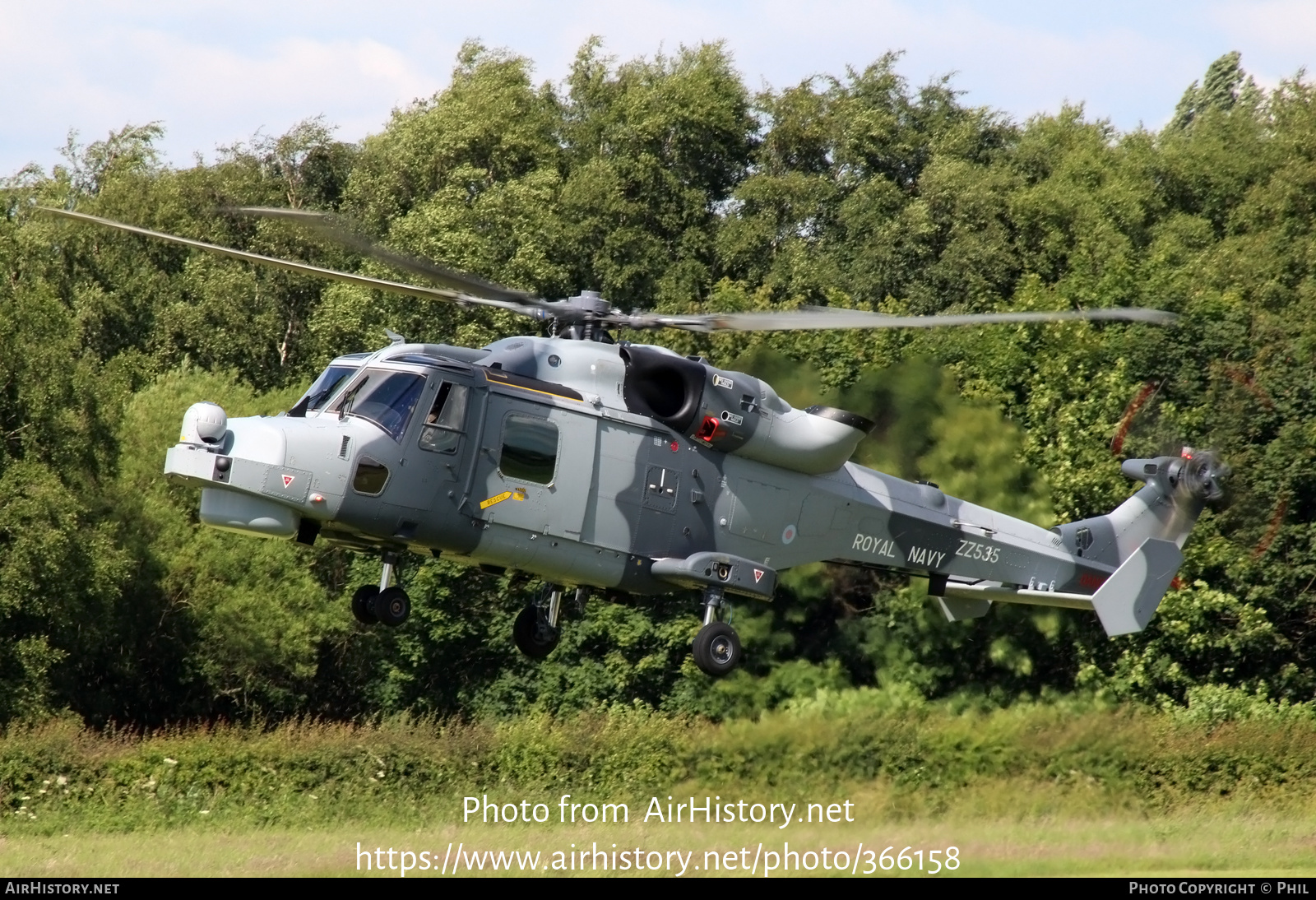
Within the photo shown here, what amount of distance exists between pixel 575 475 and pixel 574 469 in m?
0.05

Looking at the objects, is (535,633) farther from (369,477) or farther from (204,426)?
(204,426)

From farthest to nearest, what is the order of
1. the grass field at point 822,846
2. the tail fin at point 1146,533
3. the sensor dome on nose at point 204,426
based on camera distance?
the tail fin at point 1146,533
the grass field at point 822,846
the sensor dome on nose at point 204,426

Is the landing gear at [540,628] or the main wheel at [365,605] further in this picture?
the landing gear at [540,628]

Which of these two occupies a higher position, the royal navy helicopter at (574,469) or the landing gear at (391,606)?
the royal navy helicopter at (574,469)

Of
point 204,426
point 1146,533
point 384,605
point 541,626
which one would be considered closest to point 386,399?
point 204,426

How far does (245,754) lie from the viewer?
954 inches

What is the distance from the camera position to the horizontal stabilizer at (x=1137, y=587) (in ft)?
60.8

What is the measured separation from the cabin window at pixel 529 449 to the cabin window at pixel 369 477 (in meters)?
1.10

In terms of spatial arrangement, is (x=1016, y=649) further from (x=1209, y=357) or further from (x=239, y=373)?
(x=239, y=373)

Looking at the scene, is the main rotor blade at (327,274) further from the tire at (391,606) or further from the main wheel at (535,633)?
the main wheel at (535,633)

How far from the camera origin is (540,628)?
56.2 feet

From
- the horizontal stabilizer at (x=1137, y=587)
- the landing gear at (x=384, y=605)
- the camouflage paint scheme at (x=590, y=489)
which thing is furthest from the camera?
the horizontal stabilizer at (x=1137, y=587)

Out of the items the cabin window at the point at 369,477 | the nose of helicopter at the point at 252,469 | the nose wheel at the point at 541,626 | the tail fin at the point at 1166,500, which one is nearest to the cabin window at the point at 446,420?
the cabin window at the point at 369,477

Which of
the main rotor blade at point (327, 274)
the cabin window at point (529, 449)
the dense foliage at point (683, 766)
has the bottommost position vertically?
the dense foliage at point (683, 766)
